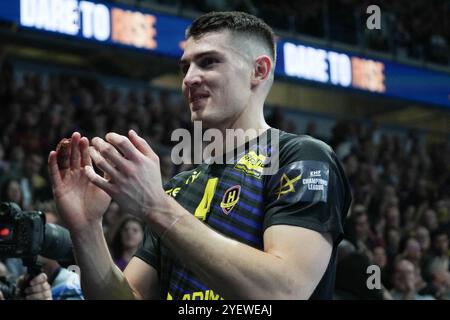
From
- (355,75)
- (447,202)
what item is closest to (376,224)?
(447,202)

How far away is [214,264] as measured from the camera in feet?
4.93

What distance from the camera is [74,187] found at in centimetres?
180

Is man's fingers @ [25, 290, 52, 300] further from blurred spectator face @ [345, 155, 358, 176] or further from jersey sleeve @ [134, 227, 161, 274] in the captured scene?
blurred spectator face @ [345, 155, 358, 176]

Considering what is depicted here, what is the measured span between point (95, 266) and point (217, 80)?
2.04ft

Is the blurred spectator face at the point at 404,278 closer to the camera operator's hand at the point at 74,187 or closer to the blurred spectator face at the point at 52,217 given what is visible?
the blurred spectator face at the point at 52,217

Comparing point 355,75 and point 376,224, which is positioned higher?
point 355,75

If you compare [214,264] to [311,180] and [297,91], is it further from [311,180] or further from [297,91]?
[297,91]

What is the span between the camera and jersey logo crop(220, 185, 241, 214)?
1796 mm

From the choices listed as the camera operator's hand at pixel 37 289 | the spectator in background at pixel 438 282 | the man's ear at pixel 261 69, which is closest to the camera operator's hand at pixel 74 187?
the man's ear at pixel 261 69

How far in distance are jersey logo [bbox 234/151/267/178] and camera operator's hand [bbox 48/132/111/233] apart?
0.38m

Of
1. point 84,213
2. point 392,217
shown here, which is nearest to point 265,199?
point 84,213

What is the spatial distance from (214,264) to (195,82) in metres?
0.61

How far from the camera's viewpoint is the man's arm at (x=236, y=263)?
1.50m

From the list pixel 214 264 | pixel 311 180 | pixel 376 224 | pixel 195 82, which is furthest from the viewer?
pixel 376 224
